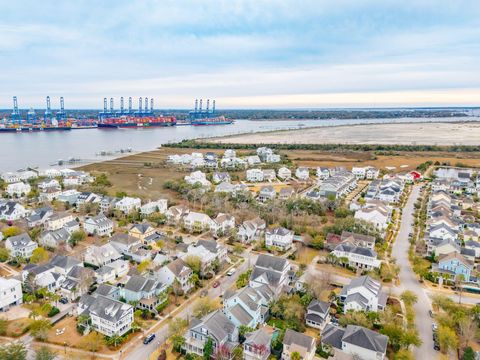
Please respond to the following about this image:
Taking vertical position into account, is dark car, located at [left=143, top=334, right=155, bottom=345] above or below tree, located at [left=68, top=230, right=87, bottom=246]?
below

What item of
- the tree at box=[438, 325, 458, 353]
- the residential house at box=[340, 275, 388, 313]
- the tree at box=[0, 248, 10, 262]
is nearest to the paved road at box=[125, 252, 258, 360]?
the residential house at box=[340, 275, 388, 313]

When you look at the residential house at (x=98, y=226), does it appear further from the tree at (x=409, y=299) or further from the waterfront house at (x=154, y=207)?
the tree at (x=409, y=299)

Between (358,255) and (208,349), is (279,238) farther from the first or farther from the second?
(208,349)

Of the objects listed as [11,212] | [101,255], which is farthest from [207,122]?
[101,255]

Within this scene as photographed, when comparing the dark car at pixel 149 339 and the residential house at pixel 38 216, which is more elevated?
the residential house at pixel 38 216

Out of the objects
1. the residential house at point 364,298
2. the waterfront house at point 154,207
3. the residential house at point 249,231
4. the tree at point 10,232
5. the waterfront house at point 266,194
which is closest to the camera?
the residential house at point 364,298

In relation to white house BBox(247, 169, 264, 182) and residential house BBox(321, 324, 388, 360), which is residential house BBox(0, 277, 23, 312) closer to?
residential house BBox(321, 324, 388, 360)

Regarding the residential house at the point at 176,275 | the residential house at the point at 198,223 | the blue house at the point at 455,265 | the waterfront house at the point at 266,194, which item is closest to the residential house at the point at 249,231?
the residential house at the point at 198,223

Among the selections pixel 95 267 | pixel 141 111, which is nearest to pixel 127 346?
pixel 95 267
